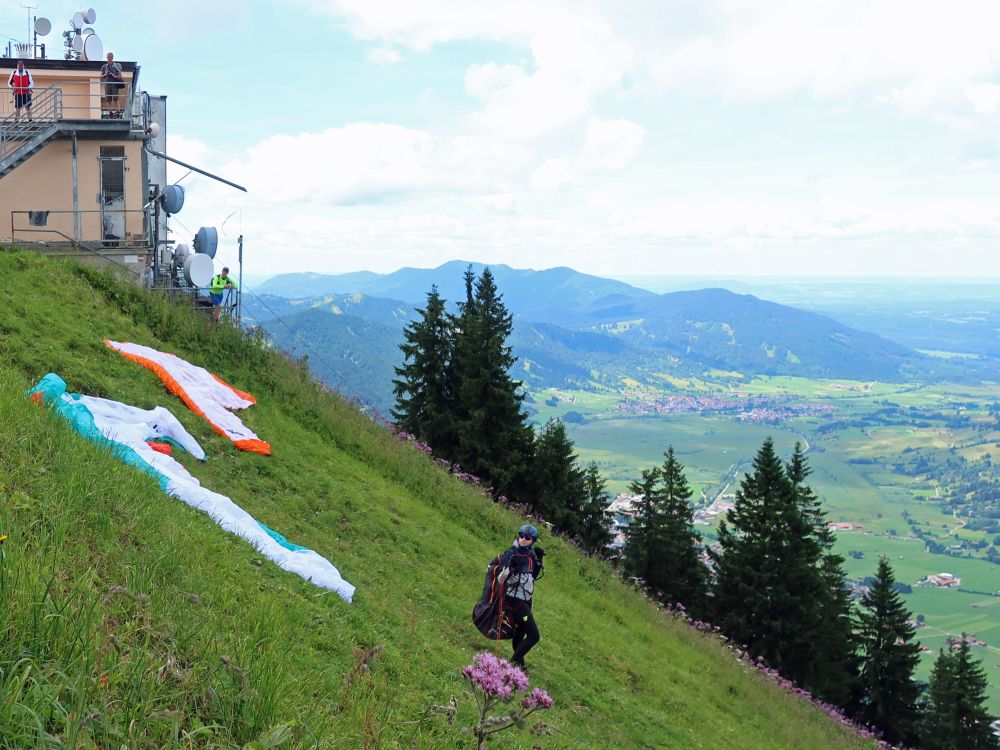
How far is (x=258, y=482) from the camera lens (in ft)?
45.7

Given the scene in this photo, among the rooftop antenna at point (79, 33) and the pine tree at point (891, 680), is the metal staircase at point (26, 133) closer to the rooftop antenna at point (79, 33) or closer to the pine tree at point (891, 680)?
the rooftop antenna at point (79, 33)

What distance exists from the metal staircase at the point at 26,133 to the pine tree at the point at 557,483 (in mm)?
21389

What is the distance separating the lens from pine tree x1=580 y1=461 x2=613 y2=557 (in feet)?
115

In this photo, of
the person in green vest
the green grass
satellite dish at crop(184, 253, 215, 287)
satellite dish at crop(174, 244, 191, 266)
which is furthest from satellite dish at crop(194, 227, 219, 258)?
the green grass

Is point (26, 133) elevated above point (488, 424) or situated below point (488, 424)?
above

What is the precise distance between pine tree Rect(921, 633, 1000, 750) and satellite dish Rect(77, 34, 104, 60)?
44.7 meters

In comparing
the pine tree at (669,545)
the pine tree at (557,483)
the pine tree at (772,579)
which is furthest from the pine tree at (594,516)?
the pine tree at (772,579)

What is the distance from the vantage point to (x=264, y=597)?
22.0ft

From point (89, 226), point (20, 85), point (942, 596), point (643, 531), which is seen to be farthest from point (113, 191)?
point (942, 596)

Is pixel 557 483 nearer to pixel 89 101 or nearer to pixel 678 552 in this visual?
pixel 678 552

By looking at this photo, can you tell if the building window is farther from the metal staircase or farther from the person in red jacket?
the person in red jacket

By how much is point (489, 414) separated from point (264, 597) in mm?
26627

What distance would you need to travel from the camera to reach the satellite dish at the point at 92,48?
30594mm

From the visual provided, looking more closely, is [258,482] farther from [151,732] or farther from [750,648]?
[750,648]
